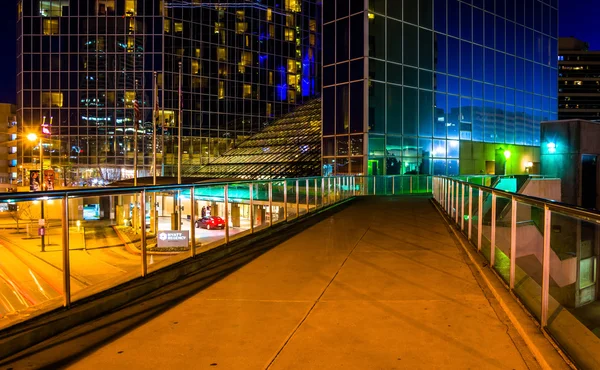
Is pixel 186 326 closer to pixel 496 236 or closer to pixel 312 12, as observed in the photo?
pixel 496 236

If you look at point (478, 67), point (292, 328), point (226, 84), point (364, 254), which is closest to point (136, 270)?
point (292, 328)

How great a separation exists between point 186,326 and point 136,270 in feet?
7.11

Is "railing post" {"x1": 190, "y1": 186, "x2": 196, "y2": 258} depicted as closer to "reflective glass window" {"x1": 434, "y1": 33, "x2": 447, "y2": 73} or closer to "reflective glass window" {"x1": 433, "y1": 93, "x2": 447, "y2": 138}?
"reflective glass window" {"x1": 433, "y1": 93, "x2": 447, "y2": 138}

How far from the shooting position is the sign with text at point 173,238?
885cm

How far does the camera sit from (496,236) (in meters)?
8.45

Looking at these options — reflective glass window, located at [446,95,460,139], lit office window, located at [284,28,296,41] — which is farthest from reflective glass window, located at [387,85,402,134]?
lit office window, located at [284,28,296,41]

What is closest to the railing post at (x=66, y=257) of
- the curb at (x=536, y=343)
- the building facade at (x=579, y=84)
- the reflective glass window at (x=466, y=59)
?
the curb at (x=536, y=343)

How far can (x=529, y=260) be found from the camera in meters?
7.07

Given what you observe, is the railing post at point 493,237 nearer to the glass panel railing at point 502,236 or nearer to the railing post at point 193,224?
the glass panel railing at point 502,236

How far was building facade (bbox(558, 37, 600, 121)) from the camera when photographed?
128250 millimetres

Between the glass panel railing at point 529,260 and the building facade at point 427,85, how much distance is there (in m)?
26.0

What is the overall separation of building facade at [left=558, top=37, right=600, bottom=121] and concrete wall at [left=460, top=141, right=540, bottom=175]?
93.5 m

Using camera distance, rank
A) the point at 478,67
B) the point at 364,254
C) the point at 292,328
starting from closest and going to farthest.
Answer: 1. the point at 292,328
2. the point at 364,254
3. the point at 478,67

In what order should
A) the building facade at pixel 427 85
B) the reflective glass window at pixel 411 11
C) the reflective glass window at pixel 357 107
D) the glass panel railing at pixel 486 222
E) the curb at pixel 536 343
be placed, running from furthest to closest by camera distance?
the reflective glass window at pixel 411 11
the building facade at pixel 427 85
the reflective glass window at pixel 357 107
the glass panel railing at pixel 486 222
the curb at pixel 536 343
